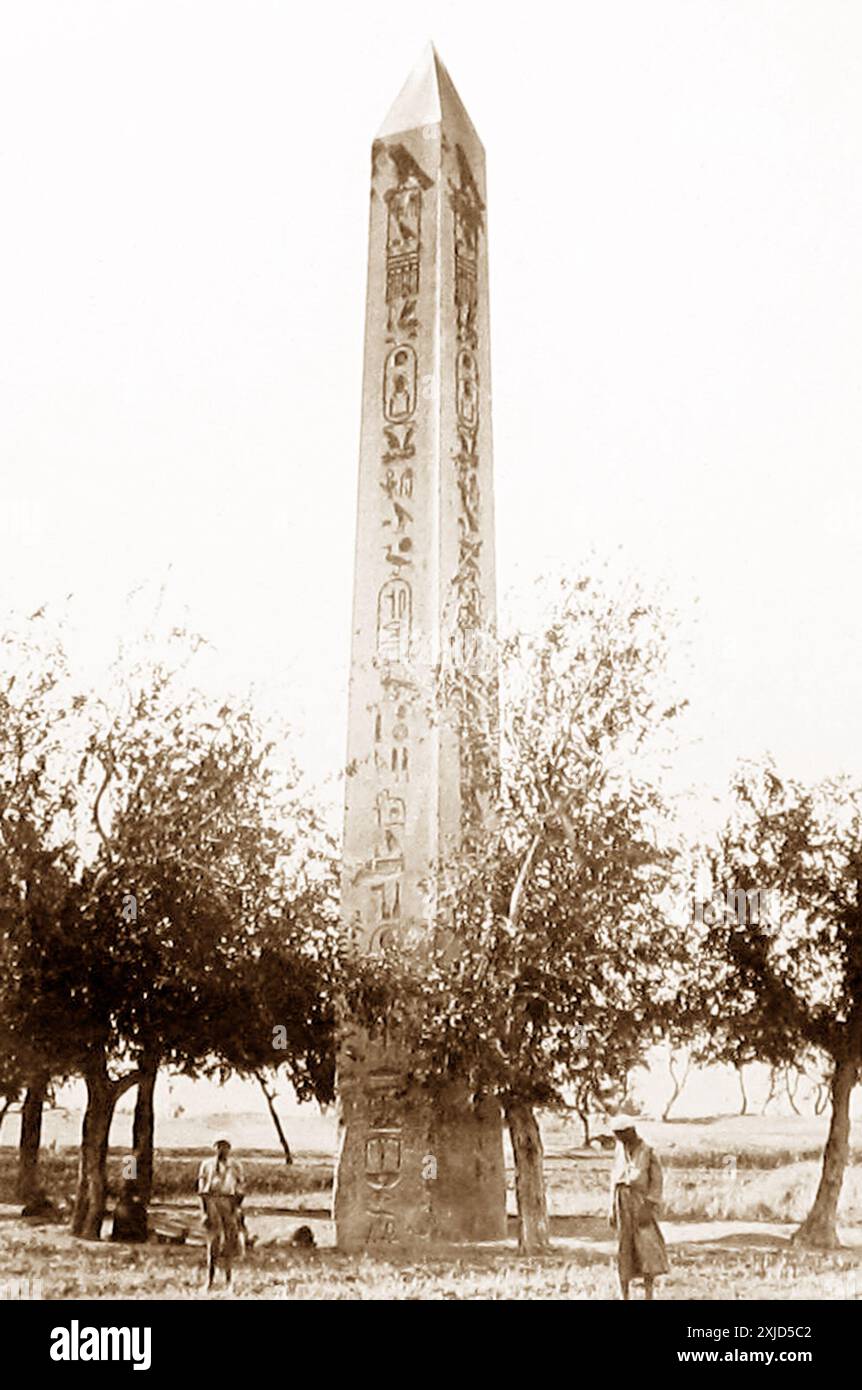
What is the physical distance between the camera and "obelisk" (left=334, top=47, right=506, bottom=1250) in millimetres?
8305

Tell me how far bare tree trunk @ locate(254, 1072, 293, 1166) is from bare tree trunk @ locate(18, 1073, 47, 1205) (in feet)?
3.10

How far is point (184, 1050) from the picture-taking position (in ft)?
28.5

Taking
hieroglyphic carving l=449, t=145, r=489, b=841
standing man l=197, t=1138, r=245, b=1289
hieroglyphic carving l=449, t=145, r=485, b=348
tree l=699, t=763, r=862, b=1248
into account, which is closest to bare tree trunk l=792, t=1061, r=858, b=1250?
tree l=699, t=763, r=862, b=1248

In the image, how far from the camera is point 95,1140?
8.56m

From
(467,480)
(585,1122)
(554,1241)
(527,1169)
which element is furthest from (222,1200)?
(467,480)

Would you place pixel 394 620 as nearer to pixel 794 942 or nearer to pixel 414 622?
pixel 414 622

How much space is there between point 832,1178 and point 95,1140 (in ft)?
10.4

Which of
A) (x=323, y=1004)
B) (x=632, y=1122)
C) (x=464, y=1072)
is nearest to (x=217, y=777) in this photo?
(x=323, y=1004)

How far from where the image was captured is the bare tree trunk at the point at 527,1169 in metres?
8.31

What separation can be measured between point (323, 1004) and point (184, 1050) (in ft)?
2.13

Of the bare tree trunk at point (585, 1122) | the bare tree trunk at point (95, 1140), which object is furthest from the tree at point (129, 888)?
the bare tree trunk at point (585, 1122)

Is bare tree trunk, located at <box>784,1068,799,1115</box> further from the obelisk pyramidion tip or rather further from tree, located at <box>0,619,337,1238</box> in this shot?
the obelisk pyramidion tip

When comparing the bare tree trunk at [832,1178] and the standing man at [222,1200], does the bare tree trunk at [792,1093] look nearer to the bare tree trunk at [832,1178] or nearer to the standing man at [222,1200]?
the bare tree trunk at [832,1178]
